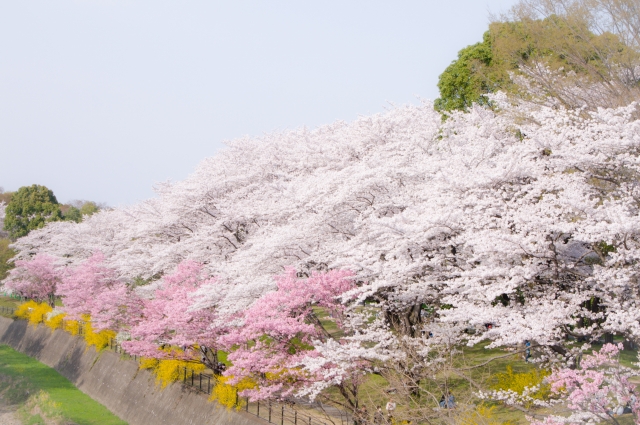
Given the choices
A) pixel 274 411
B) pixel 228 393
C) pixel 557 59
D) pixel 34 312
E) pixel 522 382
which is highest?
pixel 34 312

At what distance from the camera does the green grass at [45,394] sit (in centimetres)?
2544

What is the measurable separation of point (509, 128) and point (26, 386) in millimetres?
28463

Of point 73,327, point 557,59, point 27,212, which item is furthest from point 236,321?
point 27,212

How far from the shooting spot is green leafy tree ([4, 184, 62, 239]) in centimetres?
5509

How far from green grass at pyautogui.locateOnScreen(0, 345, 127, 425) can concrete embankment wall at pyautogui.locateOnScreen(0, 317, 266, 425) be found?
498 mm

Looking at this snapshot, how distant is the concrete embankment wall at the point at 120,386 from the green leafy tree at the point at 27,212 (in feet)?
51.1

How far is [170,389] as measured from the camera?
22.9 metres

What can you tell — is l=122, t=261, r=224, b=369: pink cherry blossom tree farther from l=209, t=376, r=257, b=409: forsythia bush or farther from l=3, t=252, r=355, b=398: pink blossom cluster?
l=209, t=376, r=257, b=409: forsythia bush

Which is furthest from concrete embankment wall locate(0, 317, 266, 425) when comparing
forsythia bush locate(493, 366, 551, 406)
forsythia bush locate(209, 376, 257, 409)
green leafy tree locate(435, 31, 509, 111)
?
green leafy tree locate(435, 31, 509, 111)

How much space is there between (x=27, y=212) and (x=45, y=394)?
107 feet

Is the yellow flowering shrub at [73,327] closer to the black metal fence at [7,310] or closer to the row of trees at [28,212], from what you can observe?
the black metal fence at [7,310]

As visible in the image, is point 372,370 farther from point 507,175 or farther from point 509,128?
Answer: point 509,128

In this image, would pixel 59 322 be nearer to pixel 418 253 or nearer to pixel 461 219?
pixel 418 253

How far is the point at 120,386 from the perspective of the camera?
89.0 ft
